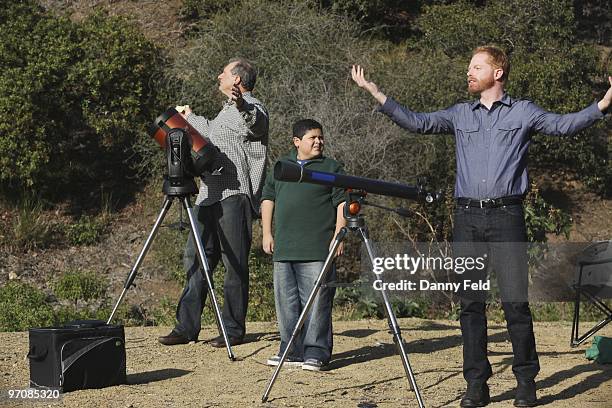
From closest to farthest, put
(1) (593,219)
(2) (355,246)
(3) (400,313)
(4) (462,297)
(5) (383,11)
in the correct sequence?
(4) (462,297), (3) (400,313), (2) (355,246), (1) (593,219), (5) (383,11)

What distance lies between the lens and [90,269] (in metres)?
14.0

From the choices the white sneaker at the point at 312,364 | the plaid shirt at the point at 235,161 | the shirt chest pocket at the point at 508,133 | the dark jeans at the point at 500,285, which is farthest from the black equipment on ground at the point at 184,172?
the shirt chest pocket at the point at 508,133

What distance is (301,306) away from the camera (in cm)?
770

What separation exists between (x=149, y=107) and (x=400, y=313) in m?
5.38

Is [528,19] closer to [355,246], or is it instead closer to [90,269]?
[355,246]

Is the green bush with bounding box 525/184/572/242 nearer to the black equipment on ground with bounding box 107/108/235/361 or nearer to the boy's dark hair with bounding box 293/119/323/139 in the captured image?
the black equipment on ground with bounding box 107/108/235/361

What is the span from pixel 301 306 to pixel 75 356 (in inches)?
65.7

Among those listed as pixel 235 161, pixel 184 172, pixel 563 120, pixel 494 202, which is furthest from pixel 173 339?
pixel 563 120

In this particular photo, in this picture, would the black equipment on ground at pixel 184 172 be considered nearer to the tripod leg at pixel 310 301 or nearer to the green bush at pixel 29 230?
the tripod leg at pixel 310 301

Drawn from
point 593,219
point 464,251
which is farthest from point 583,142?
point 464,251

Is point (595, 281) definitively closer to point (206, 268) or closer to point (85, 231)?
point (206, 268)


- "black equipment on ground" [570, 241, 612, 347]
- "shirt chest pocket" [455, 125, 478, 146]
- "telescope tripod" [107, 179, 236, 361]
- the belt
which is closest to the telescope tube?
"telescope tripod" [107, 179, 236, 361]

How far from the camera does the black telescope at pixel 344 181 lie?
605 cm

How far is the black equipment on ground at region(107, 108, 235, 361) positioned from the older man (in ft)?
0.78
